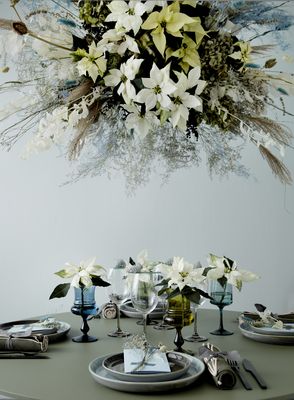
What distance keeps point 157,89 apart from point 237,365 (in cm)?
77

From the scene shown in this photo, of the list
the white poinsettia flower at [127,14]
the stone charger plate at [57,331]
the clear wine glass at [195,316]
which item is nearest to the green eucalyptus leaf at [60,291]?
the stone charger plate at [57,331]

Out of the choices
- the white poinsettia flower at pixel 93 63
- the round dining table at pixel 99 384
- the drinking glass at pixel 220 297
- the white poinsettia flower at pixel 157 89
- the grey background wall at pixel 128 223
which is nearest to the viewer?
the round dining table at pixel 99 384

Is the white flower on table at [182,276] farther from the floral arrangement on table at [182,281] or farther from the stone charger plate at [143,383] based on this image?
the stone charger plate at [143,383]

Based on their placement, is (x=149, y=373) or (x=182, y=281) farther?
(x=182, y=281)

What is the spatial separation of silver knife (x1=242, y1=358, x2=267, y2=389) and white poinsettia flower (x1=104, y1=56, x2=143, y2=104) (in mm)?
792

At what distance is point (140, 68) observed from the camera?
1.66 metres

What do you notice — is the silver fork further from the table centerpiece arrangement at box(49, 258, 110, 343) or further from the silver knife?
the table centerpiece arrangement at box(49, 258, 110, 343)

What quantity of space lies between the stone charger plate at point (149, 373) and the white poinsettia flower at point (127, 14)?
0.89 m

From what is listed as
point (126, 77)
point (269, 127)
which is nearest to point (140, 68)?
point (126, 77)

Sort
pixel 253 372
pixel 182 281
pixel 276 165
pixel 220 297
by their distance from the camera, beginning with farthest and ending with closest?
1. pixel 276 165
2. pixel 220 297
3. pixel 182 281
4. pixel 253 372

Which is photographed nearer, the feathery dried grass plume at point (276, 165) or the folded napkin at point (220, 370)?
the folded napkin at point (220, 370)

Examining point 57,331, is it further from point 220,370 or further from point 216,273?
point 220,370

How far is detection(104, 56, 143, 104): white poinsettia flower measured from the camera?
61.2 inches

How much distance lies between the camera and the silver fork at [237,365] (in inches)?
50.2
